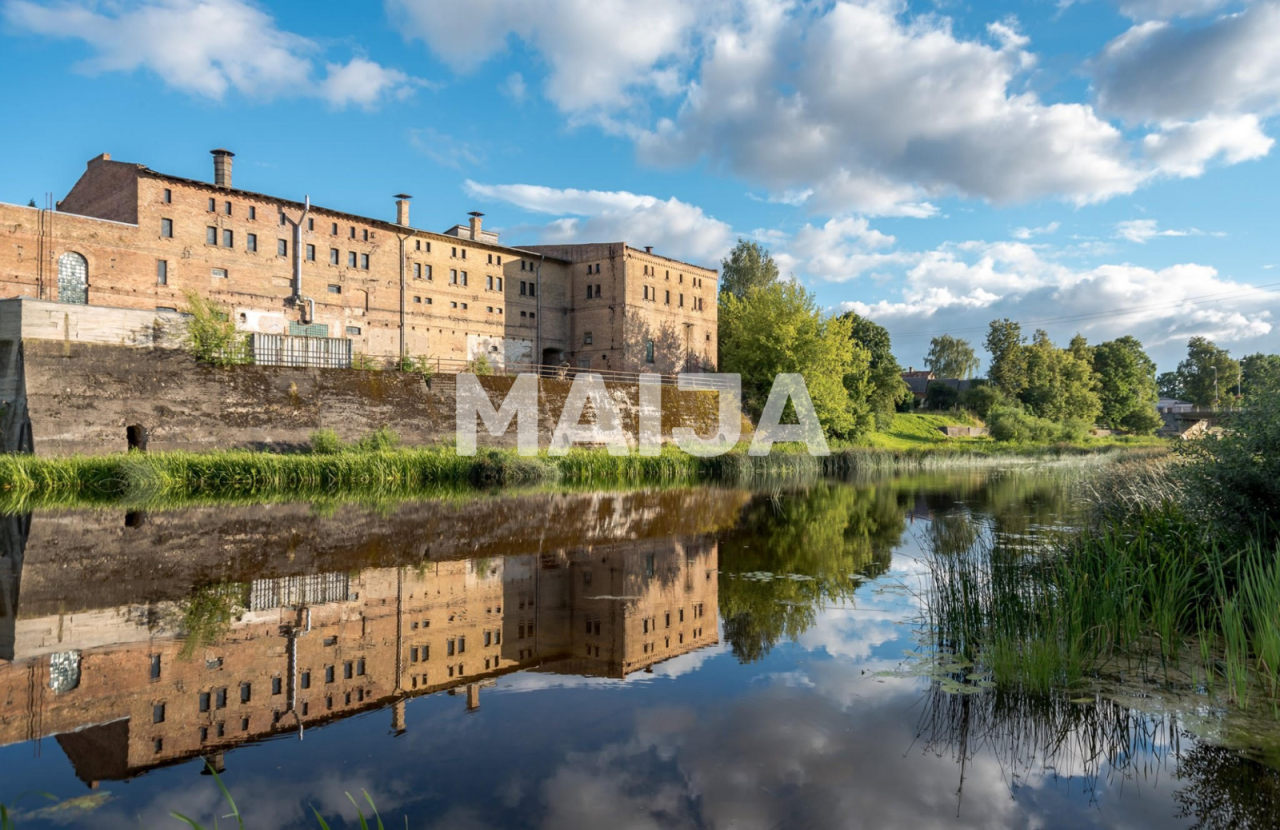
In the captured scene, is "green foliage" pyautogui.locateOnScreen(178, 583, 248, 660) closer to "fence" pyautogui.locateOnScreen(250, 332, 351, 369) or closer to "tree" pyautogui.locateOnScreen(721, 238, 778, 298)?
"fence" pyautogui.locateOnScreen(250, 332, 351, 369)

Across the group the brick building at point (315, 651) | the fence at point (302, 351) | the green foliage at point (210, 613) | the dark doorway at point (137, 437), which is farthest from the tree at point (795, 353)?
the green foliage at point (210, 613)

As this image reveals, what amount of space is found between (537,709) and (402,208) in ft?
127

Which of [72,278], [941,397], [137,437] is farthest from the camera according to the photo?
[941,397]

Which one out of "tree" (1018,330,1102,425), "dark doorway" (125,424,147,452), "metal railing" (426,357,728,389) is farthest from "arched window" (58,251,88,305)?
"tree" (1018,330,1102,425)

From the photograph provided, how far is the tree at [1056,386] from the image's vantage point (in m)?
58.2

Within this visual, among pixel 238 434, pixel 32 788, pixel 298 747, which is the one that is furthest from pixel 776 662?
pixel 238 434

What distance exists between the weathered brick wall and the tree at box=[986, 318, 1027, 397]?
148ft

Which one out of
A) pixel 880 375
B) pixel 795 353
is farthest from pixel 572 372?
pixel 880 375

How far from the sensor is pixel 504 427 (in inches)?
1192

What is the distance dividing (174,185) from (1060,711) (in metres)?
35.4

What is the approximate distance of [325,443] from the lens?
938 inches

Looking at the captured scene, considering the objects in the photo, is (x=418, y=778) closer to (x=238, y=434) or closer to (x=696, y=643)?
(x=696, y=643)

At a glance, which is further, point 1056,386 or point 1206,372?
point 1206,372

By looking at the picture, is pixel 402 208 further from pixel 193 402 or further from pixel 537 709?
pixel 537 709
